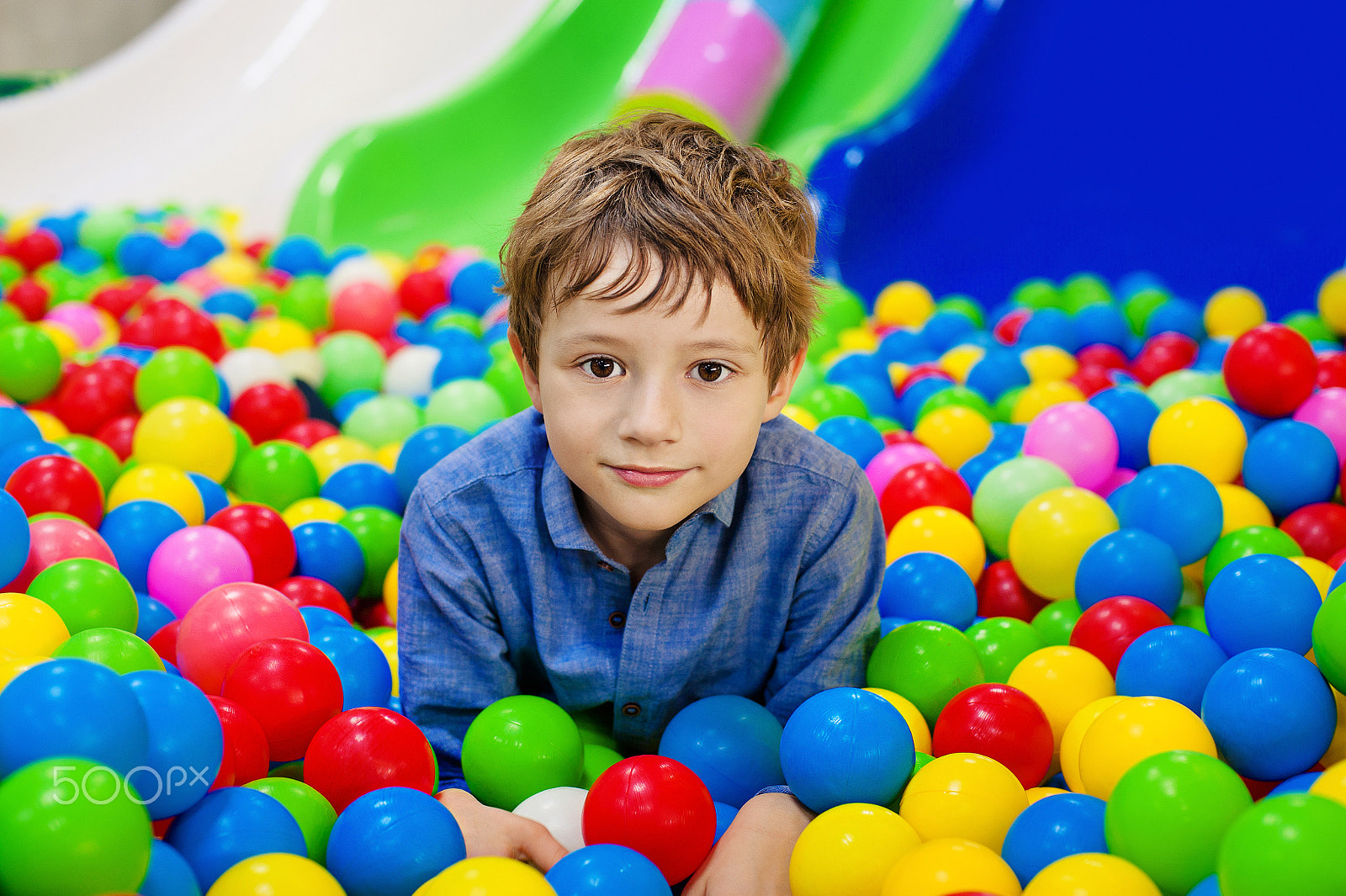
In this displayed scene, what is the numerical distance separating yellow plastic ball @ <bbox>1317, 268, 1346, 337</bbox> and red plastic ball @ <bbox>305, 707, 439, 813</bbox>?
1630 mm

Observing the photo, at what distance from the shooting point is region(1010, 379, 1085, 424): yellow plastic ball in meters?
1.78

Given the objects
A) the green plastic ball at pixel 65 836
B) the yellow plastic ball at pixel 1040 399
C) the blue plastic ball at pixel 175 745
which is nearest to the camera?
the green plastic ball at pixel 65 836

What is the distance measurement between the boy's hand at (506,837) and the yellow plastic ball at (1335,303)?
62.4 inches

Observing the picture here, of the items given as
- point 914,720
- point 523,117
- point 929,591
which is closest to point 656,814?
point 914,720

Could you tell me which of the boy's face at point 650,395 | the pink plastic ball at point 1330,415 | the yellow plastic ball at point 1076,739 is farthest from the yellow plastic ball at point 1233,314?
the boy's face at point 650,395

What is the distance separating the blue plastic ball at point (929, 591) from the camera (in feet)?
4.16

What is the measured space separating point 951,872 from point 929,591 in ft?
1.72

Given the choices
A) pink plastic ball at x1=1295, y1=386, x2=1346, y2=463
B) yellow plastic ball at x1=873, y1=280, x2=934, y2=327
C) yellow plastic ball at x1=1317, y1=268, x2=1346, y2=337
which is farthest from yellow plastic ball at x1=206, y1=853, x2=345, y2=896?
yellow plastic ball at x1=873, y1=280, x2=934, y2=327

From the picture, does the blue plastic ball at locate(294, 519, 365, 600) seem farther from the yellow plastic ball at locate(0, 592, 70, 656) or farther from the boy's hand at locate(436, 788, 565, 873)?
the boy's hand at locate(436, 788, 565, 873)

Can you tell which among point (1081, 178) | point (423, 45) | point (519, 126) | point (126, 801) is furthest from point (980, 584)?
point (423, 45)

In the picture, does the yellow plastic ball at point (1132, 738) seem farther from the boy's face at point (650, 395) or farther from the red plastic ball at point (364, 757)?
the red plastic ball at point (364, 757)

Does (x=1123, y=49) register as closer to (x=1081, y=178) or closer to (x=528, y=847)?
(x=1081, y=178)

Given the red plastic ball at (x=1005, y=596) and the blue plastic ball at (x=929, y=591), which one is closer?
the blue plastic ball at (x=929, y=591)

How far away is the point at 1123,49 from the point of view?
2537 mm
